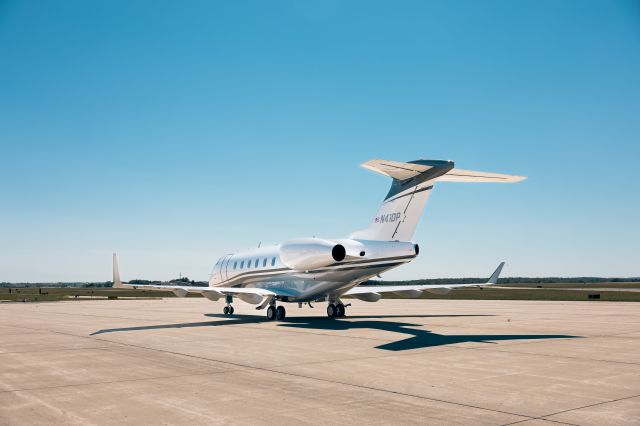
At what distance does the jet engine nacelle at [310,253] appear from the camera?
20.8 m

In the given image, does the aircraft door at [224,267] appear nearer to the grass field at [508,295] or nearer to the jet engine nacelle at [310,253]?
the jet engine nacelle at [310,253]

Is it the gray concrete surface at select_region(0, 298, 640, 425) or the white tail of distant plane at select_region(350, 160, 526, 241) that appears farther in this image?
the white tail of distant plane at select_region(350, 160, 526, 241)

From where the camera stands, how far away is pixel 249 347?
15.2 meters

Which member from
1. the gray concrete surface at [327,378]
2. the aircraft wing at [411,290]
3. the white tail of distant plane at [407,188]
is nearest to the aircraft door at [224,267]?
the aircraft wing at [411,290]

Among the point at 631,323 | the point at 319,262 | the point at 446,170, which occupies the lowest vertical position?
the point at 631,323

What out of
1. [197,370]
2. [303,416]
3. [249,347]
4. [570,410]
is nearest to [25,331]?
Answer: [249,347]

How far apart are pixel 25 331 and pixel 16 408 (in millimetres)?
14857

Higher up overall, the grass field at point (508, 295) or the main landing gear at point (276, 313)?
the main landing gear at point (276, 313)

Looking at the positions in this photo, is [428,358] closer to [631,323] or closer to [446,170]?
[446,170]

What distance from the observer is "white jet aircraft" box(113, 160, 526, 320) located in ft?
62.1

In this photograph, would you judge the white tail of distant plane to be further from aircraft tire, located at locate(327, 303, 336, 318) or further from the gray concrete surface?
aircraft tire, located at locate(327, 303, 336, 318)

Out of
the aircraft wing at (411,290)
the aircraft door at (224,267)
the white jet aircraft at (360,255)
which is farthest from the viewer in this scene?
the aircraft door at (224,267)

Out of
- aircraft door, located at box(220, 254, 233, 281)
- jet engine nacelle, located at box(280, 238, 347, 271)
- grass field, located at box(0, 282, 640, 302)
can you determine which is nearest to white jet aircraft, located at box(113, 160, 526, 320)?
jet engine nacelle, located at box(280, 238, 347, 271)

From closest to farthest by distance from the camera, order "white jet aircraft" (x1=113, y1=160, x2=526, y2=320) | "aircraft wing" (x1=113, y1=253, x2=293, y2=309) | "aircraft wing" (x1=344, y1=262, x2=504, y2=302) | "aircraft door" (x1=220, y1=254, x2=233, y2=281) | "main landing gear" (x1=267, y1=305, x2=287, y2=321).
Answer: "white jet aircraft" (x1=113, y1=160, x2=526, y2=320) → "aircraft wing" (x1=113, y1=253, x2=293, y2=309) → "aircraft wing" (x1=344, y1=262, x2=504, y2=302) → "main landing gear" (x1=267, y1=305, x2=287, y2=321) → "aircraft door" (x1=220, y1=254, x2=233, y2=281)
